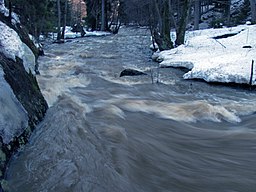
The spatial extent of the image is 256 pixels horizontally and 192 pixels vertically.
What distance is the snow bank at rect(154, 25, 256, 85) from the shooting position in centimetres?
1030

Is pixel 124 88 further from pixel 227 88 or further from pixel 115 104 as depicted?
pixel 227 88

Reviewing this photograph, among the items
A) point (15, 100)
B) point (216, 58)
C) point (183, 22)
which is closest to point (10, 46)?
point (15, 100)

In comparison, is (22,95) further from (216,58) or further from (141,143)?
(216,58)

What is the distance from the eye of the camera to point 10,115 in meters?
4.00

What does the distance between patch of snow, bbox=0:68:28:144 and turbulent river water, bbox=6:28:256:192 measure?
11.9 inches

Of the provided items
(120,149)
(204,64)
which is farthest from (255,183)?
(204,64)

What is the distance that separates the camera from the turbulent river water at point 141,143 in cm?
376

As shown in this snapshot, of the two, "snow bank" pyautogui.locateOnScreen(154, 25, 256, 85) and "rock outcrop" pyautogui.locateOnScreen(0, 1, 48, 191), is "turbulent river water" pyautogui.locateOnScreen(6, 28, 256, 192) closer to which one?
"rock outcrop" pyautogui.locateOnScreen(0, 1, 48, 191)

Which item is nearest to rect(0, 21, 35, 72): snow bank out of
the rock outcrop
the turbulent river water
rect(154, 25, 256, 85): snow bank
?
the rock outcrop

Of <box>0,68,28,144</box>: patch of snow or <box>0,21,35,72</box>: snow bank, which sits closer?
<box>0,68,28,144</box>: patch of snow

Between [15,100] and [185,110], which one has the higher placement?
[15,100]

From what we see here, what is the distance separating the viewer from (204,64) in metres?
11.9

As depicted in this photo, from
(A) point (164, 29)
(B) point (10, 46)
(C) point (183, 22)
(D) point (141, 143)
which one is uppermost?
(C) point (183, 22)

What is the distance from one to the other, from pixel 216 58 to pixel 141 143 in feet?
28.4
